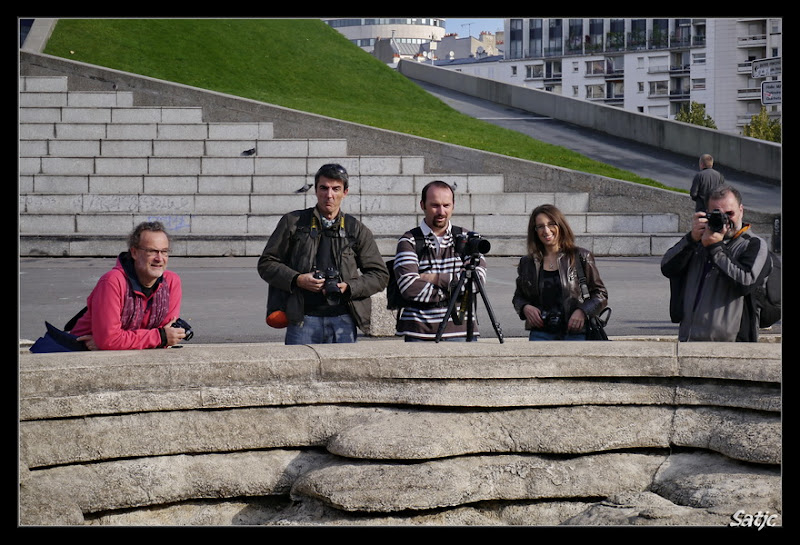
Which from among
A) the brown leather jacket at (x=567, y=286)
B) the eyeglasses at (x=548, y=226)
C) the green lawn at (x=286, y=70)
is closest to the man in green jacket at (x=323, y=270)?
the brown leather jacket at (x=567, y=286)

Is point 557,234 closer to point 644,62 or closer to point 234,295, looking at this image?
point 234,295

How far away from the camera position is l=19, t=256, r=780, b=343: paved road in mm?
10055

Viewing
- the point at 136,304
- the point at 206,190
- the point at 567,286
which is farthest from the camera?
the point at 206,190

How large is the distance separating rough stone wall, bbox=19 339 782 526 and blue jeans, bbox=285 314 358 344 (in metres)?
1.06

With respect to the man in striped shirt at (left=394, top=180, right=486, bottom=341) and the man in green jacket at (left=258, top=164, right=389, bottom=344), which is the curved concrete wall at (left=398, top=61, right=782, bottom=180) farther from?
the man in green jacket at (left=258, top=164, right=389, bottom=344)

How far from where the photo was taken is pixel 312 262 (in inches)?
221

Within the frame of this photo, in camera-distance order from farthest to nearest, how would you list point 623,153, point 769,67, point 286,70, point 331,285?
1. point 286,70
2. point 623,153
3. point 769,67
4. point 331,285

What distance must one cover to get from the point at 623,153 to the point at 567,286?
70.2 ft

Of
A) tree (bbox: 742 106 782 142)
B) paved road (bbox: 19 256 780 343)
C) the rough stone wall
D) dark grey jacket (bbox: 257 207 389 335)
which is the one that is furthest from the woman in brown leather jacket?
tree (bbox: 742 106 782 142)

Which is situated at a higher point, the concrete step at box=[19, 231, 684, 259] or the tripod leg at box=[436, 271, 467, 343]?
the concrete step at box=[19, 231, 684, 259]

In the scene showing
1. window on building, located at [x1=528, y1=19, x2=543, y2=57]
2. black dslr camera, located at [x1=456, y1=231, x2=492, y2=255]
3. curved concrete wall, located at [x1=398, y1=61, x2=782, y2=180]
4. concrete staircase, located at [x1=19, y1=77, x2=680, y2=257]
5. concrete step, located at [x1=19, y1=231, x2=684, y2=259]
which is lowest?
black dslr camera, located at [x1=456, y1=231, x2=492, y2=255]

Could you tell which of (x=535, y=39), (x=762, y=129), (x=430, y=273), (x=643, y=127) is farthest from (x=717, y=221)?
(x=535, y=39)

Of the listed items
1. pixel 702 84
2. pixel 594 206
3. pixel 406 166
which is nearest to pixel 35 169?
pixel 406 166
